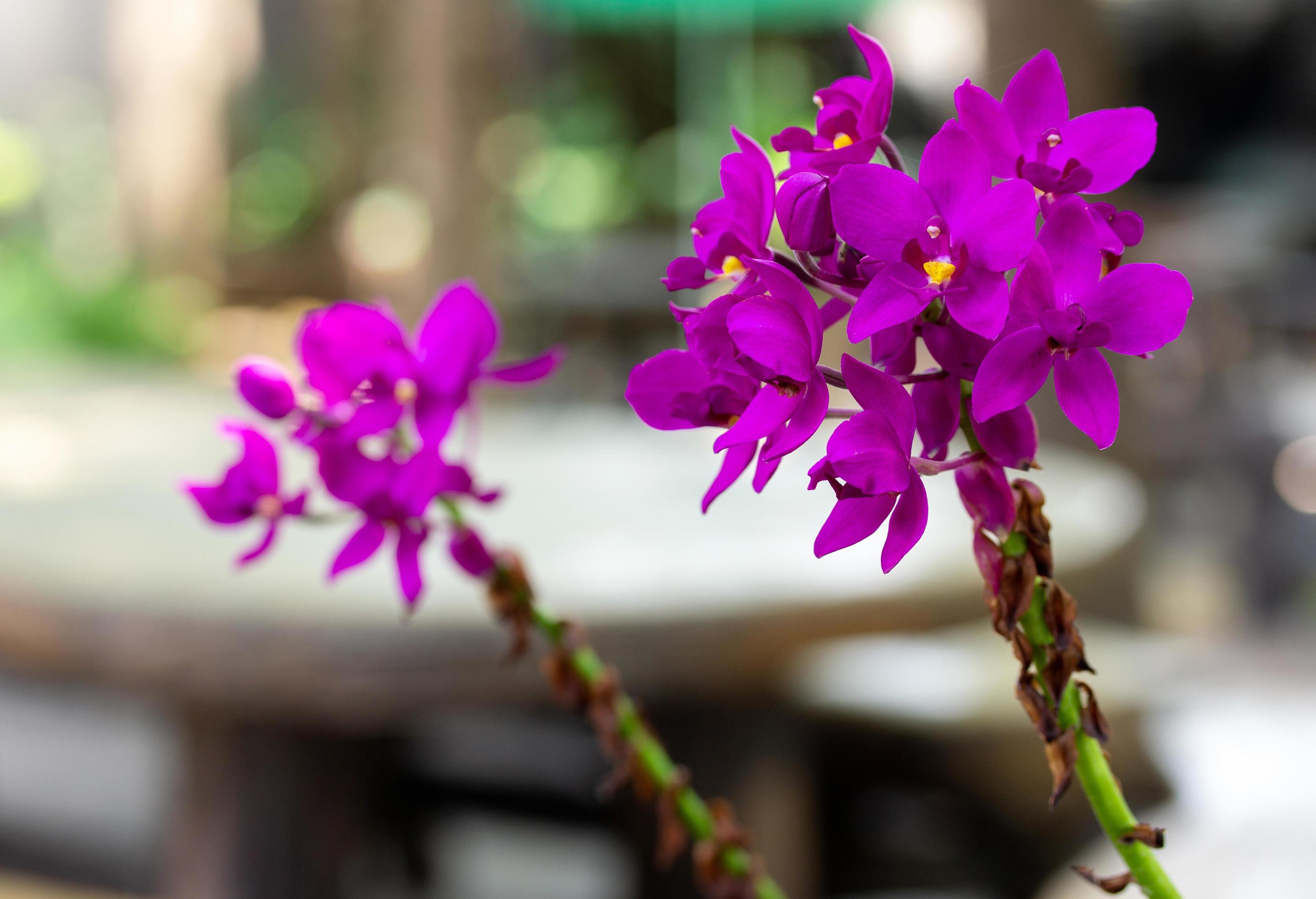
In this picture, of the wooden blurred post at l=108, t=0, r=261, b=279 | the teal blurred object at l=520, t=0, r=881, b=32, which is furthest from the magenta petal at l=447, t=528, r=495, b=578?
the wooden blurred post at l=108, t=0, r=261, b=279

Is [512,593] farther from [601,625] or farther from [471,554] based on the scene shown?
[601,625]

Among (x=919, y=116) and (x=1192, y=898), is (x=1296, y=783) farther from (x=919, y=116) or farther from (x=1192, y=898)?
(x=919, y=116)

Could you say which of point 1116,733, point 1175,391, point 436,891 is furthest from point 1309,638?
point 436,891

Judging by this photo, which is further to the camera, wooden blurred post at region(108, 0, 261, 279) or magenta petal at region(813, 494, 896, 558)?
wooden blurred post at region(108, 0, 261, 279)

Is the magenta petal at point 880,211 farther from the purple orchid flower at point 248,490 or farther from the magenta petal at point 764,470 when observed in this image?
the purple orchid flower at point 248,490

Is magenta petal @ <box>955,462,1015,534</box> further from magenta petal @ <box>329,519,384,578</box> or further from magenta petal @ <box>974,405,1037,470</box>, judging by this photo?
magenta petal @ <box>329,519,384,578</box>
